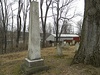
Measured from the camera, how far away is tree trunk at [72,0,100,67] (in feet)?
16.7

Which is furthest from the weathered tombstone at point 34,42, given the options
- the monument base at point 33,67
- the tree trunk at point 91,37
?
the tree trunk at point 91,37

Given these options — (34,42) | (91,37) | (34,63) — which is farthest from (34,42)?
(91,37)

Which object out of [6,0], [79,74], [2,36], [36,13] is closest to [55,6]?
[6,0]

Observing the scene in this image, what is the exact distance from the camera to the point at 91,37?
521 centimetres

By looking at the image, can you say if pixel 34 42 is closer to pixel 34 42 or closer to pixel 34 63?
pixel 34 42

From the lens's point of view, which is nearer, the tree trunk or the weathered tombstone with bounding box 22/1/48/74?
the tree trunk

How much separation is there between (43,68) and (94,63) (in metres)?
2.13

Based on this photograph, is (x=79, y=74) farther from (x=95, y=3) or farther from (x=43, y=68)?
(x=95, y=3)

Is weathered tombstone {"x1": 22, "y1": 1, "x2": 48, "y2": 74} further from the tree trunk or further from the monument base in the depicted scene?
the tree trunk

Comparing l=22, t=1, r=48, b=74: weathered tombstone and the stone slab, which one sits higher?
l=22, t=1, r=48, b=74: weathered tombstone

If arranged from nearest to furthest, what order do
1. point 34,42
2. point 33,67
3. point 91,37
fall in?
point 91,37 → point 33,67 → point 34,42

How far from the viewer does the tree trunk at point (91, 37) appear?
16.7ft

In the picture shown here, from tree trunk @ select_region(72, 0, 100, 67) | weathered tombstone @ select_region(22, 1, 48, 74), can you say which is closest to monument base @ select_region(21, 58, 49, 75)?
weathered tombstone @ select_region(22, 1, 48, 74)

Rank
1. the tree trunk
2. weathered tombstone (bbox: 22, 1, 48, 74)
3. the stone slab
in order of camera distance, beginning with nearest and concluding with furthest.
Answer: the tree trunk → the stone slab → weathered tombstone (bbox: 22, 1, 48, 74)
